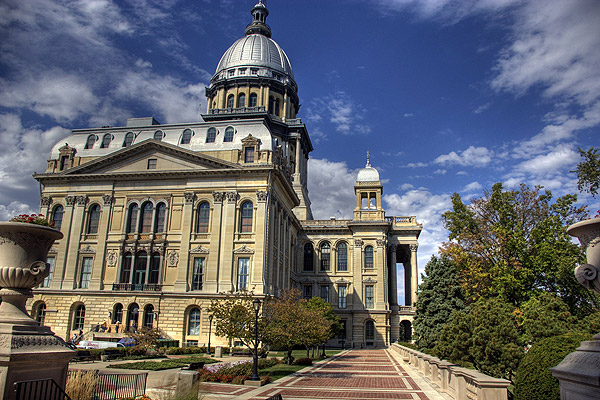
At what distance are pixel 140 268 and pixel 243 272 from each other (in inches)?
430

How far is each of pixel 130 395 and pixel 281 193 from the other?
37636mm

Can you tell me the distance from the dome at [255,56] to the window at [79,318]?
1843 inches

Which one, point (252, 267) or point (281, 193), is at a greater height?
point (281, 193)

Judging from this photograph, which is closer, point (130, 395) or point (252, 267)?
point (130, 395)

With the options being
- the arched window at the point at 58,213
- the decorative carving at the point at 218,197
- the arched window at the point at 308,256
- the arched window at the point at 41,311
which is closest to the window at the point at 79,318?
the arched window at the point at 41,311

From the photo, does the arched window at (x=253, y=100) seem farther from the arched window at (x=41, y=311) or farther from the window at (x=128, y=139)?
the arched window at (x=41, y=311)

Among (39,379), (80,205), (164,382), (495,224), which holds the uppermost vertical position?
(80,205)

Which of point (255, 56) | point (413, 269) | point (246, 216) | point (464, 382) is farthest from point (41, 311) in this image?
point (255, 56)

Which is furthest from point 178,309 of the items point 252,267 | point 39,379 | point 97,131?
point 39,379

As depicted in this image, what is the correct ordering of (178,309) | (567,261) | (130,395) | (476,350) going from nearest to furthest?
(130,395)
(476,350)
(567,261)
(178,309)

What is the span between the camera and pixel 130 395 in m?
15.5

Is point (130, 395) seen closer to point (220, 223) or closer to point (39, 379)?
point (39, 379)

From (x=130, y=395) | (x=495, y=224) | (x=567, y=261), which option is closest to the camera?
(x=130, y=395)

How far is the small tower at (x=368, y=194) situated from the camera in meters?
68.2
